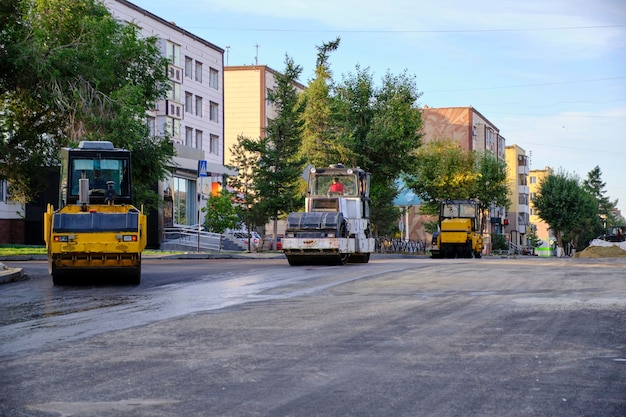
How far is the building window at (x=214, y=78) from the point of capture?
69.8m

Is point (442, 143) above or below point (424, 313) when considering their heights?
above

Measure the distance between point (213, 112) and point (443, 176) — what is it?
18.5 metres

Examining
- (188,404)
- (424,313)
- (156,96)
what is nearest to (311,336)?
(424,313)

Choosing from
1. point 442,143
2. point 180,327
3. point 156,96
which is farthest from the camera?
point 442,143

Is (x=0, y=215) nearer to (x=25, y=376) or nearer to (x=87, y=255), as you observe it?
(x=87, y=255)

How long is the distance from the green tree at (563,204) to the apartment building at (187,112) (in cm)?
4340

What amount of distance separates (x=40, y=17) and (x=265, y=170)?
61.8ft

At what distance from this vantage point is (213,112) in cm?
7031

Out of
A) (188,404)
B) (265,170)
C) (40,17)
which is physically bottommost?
(188,404)

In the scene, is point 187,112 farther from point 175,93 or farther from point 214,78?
point 214,78

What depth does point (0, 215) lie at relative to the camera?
48.8m

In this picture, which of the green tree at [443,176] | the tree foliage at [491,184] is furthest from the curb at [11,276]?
the tree foliage at [491,184]

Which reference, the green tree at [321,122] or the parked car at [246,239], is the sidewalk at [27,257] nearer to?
the parked car at [246,239]

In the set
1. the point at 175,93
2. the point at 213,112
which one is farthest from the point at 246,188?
the point at 213,112
